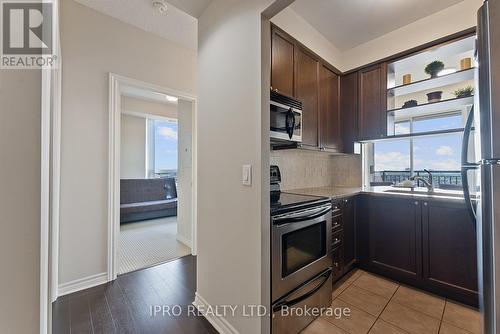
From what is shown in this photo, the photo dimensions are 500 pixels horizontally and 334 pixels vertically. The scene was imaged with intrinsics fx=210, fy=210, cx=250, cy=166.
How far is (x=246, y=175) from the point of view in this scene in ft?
4.66

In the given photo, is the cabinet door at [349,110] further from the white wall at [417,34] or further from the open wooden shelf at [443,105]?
the open wooden shelf at [443,105]

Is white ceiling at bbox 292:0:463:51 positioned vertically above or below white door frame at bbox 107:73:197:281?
above

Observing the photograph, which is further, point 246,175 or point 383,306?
point 383,306

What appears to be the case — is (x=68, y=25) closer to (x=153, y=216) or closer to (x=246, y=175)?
(x=246, y=175)

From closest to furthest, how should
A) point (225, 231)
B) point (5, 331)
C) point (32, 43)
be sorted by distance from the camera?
point (5, 331) → point (32, 43) → point (225, 231)

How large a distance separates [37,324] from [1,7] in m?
1.14

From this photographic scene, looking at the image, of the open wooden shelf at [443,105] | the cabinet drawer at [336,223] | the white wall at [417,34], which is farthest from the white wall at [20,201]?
the white wall at [417,34]

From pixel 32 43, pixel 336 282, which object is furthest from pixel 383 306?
pixel 32 43

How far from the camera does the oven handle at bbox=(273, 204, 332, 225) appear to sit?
4.68 ft

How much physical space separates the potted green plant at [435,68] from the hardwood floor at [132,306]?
3.30 m

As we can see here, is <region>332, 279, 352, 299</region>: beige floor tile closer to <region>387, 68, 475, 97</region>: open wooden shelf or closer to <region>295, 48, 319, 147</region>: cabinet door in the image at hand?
<region>295, 48, 319, 147</region>: cabinet door

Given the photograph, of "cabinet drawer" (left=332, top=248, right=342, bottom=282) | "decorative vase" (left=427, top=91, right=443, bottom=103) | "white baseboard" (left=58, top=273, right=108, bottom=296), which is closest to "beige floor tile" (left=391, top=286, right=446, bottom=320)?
"cabinet drawer" (left=332, top=248, right=342, bottom=282)

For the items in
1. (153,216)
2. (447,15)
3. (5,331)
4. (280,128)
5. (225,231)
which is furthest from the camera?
(153,216)

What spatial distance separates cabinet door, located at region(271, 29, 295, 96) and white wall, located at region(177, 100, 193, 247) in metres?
1.89
